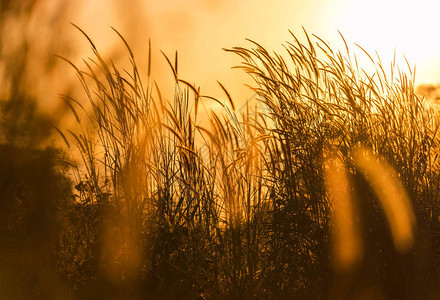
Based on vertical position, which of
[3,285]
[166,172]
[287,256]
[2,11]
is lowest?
[3,285]

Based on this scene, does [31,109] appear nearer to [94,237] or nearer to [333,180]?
[94,237]

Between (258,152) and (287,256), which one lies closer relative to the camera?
(287,256)

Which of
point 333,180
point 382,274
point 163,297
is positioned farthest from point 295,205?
point 163,297

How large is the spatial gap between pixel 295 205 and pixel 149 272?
668mm

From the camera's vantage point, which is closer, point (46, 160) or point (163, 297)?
point (163, 297)

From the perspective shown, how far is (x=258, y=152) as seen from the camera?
213 centimetres

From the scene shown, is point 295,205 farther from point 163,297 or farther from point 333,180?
point 163,297

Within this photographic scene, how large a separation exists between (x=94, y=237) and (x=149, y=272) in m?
0.36

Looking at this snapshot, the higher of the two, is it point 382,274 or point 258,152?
point 258,152

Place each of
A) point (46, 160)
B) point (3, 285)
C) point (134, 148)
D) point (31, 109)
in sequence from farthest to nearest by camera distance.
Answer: point (46, 160)
point (31, 109)
point (3, 285)
point (134, 148)

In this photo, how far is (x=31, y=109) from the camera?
243cm

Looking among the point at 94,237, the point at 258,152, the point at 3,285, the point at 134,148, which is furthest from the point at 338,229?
the point at 3,285

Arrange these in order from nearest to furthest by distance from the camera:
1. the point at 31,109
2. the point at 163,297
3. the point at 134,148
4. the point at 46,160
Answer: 1. the point at 163,297
2. the point at 134,148
3. the point at 31,109
4. the point at 46,160

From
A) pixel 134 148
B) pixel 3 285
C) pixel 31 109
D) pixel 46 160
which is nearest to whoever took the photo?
pixel 134 148
